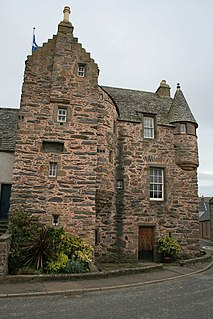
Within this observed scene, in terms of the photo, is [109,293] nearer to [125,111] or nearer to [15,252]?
[15,252]

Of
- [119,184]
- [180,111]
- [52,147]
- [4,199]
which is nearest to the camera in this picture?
[52,147]

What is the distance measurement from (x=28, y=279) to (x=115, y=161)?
343 inches

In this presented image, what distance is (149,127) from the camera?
18453mm

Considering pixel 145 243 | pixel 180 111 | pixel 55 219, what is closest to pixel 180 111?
pixel 180 111

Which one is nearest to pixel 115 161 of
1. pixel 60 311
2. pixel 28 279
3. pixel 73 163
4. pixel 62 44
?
pixel 73 163

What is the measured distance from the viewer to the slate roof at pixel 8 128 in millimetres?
17209

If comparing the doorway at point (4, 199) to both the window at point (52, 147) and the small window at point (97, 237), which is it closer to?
the window at point (52, 147)

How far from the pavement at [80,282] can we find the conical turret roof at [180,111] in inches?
396

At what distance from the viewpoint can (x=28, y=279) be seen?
9.80 m

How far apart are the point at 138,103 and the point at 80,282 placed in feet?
44.1

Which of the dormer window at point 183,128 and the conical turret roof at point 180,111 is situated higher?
the conical turret roof at point 180,111

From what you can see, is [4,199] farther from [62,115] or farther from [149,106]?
[149,106]

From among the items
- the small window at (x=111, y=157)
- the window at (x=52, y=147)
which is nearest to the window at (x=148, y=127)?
the small window at (x=111, y=157)

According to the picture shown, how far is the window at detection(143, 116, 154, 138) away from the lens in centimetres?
1833
